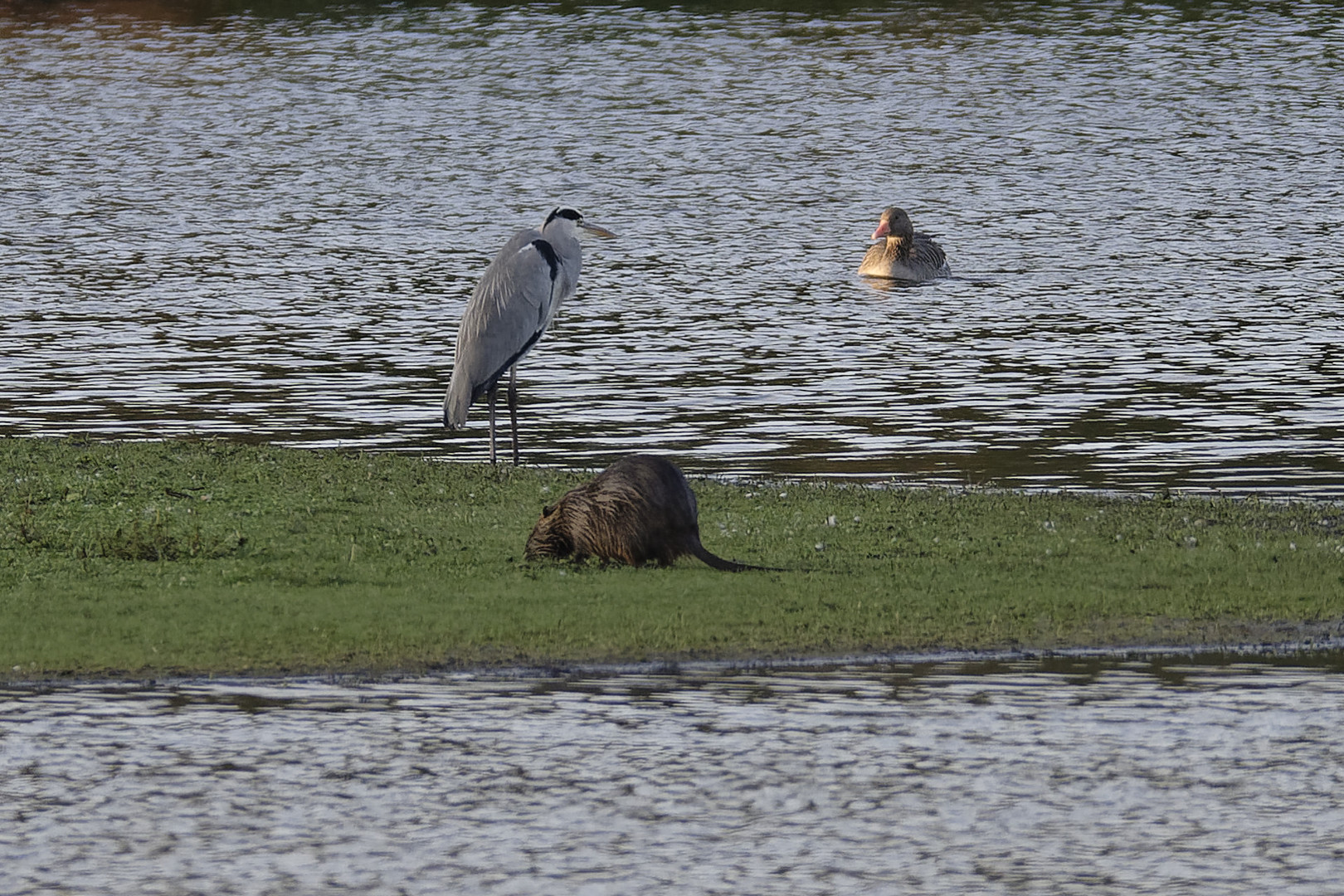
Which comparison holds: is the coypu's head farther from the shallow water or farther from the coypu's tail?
the shallow water

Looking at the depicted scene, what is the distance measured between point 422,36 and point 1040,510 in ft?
157

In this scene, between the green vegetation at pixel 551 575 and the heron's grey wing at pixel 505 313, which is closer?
the green vegetation at pixel 551 575

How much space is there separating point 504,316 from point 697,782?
32.4 ft

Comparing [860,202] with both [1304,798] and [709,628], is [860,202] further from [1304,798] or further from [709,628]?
[1304,798]

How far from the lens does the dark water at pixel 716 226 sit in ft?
70.3

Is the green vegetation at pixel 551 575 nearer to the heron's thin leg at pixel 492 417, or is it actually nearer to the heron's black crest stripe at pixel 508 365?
the heron's thin leg at pixel 492 417

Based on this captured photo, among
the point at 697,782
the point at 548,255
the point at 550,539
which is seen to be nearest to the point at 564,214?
the point at 548,255

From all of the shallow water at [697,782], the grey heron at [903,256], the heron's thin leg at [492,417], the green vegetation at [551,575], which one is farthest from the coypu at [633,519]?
the grey heron at [903,256]

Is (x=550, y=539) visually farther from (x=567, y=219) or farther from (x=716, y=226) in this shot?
(x=716, y=226)

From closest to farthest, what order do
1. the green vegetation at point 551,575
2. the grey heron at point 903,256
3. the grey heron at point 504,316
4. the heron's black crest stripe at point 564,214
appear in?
the green vegetation at point 551,575 < the grey heron at point 504,316 < the heron's black crest stripe at point 564,214 < the grey heron at point 903,256

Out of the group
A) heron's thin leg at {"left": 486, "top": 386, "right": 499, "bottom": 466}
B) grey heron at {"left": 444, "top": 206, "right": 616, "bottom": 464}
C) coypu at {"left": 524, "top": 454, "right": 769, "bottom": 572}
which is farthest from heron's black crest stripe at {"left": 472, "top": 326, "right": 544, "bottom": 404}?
coypu at {"left": 524, "top": 454, "right": 769, "bottom": 572}

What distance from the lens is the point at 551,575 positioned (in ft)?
43.1

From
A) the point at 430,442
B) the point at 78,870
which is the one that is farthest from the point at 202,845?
the point at 430,442

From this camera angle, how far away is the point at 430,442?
20.3 metres
